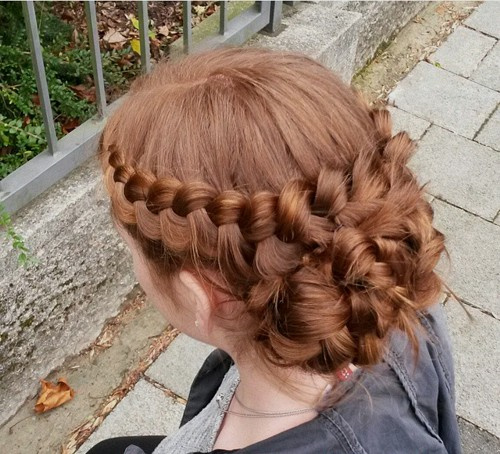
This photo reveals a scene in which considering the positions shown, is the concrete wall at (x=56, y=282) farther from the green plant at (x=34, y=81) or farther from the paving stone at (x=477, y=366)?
the paving stone at (x=477, y=366)

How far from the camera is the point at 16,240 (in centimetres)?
174

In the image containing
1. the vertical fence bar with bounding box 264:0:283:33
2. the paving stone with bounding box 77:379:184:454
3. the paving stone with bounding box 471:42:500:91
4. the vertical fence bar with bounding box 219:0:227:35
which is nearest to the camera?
the paving stone with bounding box 77:379:184:454

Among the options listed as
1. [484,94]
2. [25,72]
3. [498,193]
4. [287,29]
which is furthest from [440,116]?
[25,72]

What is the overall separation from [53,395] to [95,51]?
1053 mm

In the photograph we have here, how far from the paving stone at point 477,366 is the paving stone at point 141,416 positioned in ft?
3.03

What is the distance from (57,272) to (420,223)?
1.29 m

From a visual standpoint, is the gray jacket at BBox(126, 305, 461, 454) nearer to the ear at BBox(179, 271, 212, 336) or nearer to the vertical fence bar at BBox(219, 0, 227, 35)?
the ear at BBox(179, 271, 212, 336)

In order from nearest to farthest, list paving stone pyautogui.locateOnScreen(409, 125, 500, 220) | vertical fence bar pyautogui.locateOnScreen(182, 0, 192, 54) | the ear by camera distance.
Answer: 1. the ear
2. vertical fence bar pyautogui.locateOnScreen(182, 0, 192, 54)
3. paving stone pyautogui.locateOnScreen(409, 125, 500, 220)

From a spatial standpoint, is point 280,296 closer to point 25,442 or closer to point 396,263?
point 396,263

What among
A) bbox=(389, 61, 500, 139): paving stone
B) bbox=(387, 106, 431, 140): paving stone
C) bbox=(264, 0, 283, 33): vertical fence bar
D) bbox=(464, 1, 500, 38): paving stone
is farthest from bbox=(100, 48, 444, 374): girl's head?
bbox=(464, 1, 500, 38): paving stone

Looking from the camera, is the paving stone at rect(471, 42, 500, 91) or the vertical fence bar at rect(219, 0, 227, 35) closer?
the vertical fence bar at rect(219, 0, 227, 35)

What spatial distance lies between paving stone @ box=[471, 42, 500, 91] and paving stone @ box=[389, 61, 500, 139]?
0.17ft

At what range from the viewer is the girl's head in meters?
0.90

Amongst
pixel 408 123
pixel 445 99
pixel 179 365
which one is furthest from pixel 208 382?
pixel 445 99
